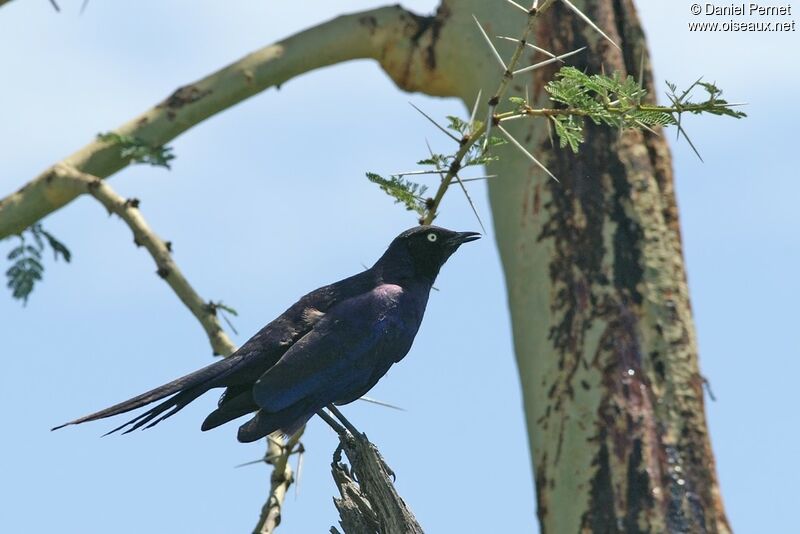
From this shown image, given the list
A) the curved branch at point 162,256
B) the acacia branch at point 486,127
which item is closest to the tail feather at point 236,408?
the curved branch at point 162,256

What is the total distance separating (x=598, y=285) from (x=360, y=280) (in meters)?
2.13

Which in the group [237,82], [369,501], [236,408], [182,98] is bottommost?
[369,501]

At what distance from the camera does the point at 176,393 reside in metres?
6.71

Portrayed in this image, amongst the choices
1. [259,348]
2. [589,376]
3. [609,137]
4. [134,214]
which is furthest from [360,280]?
[609,137]

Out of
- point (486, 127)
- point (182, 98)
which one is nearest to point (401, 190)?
point (486, 127)

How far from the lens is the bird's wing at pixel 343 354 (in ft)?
21.8

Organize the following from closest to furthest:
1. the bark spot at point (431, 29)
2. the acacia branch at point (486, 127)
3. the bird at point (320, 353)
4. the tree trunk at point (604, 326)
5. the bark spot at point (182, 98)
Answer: the acacia branch at point (486, 127) → the bird at point (320, 353) → the tree trunk at point (604, 326) → the bark spot at point (182, 98) → the bark spot at point (431, 29)

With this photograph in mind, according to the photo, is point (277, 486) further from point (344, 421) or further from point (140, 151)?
point (140, 151)

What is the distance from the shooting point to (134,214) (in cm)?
769

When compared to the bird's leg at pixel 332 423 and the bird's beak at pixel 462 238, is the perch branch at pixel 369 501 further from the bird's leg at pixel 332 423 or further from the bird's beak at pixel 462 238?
the bird's beak at pixel 462 238

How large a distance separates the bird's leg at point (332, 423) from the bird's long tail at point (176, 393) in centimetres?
54

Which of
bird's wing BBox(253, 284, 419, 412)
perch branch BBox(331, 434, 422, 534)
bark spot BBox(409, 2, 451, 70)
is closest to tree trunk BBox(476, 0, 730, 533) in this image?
bark spot BBox(409, 2, 451, 70)

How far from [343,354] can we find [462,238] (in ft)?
3.40

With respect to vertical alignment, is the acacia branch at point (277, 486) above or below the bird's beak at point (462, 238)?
below
